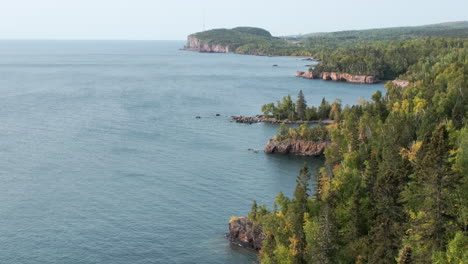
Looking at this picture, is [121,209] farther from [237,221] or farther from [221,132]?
[221,132]

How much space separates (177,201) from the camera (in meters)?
86.3

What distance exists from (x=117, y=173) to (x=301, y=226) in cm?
4880

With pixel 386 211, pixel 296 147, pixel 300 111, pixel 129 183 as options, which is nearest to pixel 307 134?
pixel 296 147

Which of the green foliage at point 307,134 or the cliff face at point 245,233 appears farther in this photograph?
the green foliage at point 307,134

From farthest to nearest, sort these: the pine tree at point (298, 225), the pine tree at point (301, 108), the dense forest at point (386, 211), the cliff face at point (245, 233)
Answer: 1. the pine tree at point (301, 108)
2. the cliff face at point (245, 233)
3. the pine tree at point (298, 225)
4. the dense forest at point (386, 211)

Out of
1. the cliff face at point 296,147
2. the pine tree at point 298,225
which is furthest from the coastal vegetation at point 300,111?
the pine tree at point 298,225

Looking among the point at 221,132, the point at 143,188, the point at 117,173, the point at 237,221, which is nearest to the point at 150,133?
the point at 221,132

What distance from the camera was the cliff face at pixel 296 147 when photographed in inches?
4547

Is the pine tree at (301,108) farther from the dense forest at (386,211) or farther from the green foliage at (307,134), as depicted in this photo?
the dense forest at (386,211)

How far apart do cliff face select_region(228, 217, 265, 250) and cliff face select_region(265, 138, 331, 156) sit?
4479cm

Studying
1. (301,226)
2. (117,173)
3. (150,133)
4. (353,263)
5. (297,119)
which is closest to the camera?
(353,263)

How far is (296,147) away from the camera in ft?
384

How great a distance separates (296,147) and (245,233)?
47.6 m

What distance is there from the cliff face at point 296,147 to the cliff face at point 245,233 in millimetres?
44788
